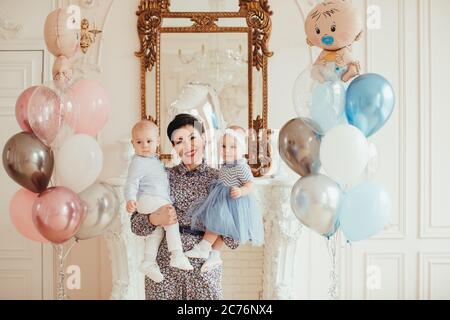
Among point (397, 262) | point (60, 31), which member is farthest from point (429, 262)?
point (60, 31)

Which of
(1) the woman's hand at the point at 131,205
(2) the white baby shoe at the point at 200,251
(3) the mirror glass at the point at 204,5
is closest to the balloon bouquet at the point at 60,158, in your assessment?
(1) the woman's hand at the point at 131,205

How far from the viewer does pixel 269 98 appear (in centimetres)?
392

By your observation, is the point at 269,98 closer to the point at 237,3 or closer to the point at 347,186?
the point at 237,3

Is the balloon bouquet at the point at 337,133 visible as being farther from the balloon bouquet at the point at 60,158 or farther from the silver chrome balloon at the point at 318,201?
the balloon bouquet at the point at 60,158

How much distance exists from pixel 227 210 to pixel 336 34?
3.19ft

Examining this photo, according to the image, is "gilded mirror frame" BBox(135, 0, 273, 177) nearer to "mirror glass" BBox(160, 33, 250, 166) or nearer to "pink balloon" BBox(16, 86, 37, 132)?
"mirror glass" BBox(160, 33, 250, 166)

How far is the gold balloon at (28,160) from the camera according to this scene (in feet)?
8.26

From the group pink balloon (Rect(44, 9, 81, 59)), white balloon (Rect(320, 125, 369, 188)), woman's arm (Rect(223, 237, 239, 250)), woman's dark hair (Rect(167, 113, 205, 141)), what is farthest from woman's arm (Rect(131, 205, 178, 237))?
pink balloon (Rect(44, 9, 81, 59))

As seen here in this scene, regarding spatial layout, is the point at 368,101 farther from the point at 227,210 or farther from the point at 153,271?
the point at 153,271

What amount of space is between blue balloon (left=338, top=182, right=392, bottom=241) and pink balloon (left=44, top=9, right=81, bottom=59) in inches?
60.6

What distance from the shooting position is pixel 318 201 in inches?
99.3
